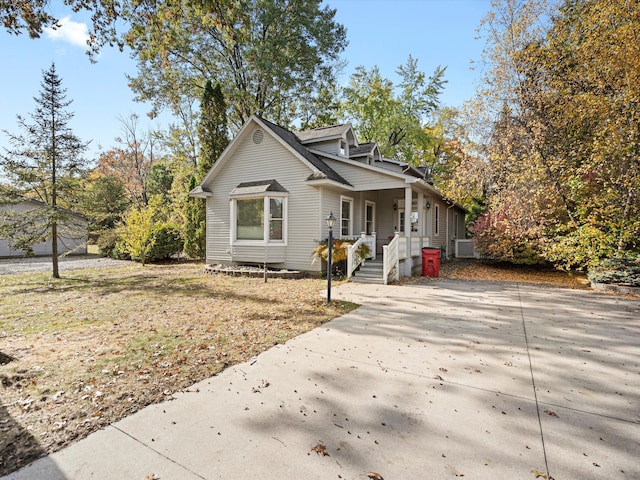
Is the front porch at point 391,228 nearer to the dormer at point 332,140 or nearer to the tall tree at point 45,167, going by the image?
the dormer at point 332,140

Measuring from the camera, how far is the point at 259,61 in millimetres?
18328

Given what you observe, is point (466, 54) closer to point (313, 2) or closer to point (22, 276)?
point (313, 2)

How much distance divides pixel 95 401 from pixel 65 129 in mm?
12561

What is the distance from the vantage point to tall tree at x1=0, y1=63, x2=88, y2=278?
426 inches

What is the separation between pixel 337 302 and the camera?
24.9 feet

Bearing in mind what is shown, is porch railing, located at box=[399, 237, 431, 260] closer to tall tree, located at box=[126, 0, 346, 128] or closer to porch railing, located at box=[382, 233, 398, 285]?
porch railing, located at box=[382, 233, 398, 285]

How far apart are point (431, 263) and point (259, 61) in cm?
1533

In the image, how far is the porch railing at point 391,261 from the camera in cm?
1042

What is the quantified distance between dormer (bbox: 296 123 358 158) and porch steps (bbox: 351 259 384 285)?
5583mm

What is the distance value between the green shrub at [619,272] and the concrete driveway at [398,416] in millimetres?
5084

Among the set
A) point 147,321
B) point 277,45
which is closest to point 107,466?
point 147,321

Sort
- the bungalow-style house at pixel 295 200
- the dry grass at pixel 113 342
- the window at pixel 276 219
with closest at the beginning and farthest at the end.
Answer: the dry grass at pixel 113 342
the bungalow-style house at pixel 295 200
the window at pixel 276 219

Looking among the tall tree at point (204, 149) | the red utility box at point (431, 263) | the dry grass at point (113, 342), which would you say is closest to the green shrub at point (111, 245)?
the tall tree at point (204, 149)

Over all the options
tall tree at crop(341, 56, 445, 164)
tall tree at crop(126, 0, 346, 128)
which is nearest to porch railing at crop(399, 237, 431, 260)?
tall tree at crop(126, 0, 346, 128)
